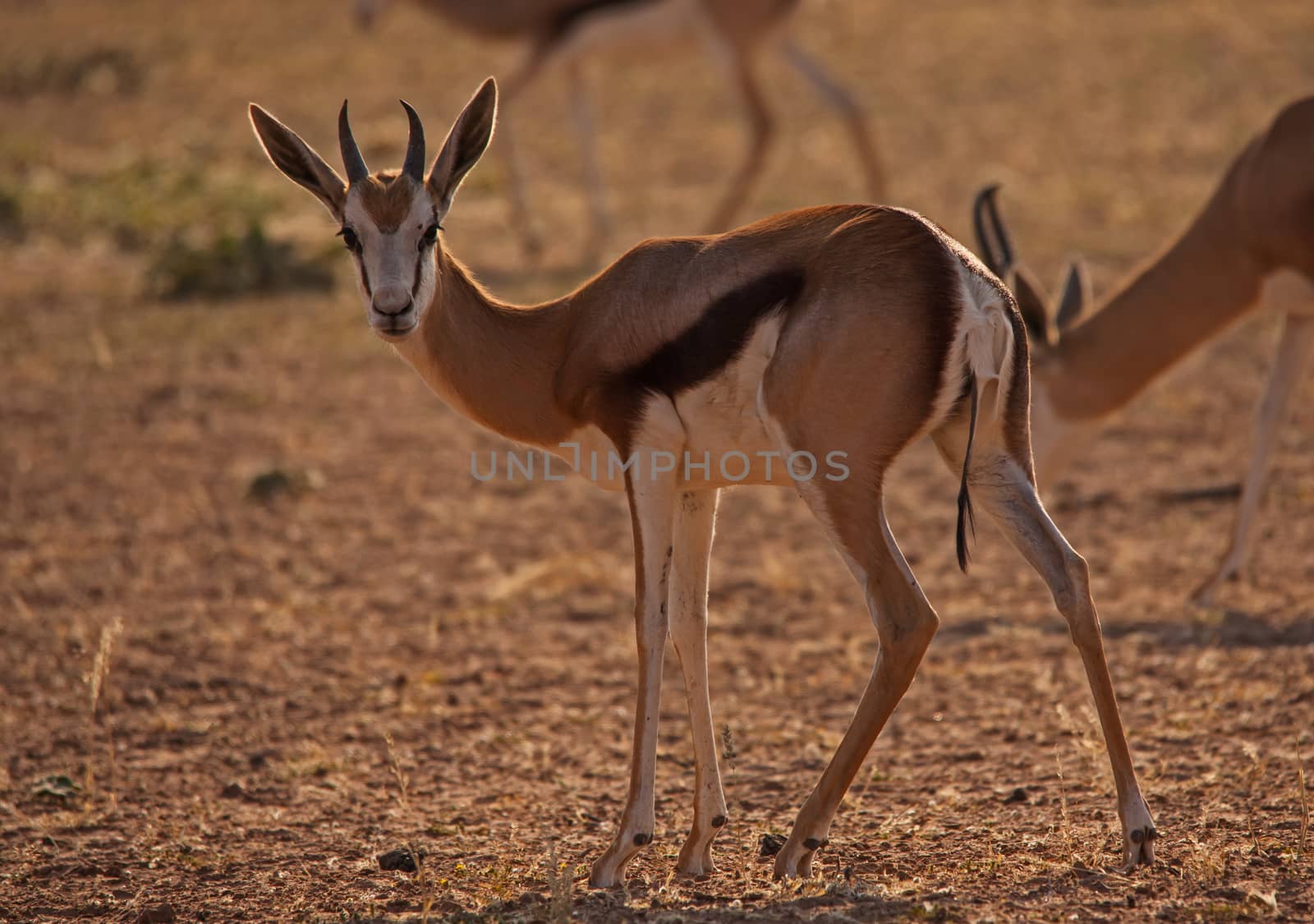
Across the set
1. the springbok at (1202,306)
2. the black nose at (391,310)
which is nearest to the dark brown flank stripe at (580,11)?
the springbok at (1202,306)

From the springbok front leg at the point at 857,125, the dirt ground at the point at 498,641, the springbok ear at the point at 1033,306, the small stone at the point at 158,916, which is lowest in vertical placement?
the small stone at the point at 158,916

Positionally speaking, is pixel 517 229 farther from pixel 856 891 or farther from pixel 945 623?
pixel 856 891

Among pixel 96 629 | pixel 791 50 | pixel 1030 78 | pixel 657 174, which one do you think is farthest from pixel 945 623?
pixel 1030 78

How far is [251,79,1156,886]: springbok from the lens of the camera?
439 cm

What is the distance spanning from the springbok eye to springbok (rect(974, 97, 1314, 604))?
3388 mm

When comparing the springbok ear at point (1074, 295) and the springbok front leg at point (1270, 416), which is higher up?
the springbok ear at point (1074, 295)

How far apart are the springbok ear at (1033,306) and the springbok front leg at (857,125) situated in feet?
22.1

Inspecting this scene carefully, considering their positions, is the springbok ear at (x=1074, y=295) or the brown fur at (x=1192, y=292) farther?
the springbok ear at (x=1074, y=295)

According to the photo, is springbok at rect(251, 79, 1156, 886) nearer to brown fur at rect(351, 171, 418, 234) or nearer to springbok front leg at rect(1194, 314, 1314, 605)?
brown fur at rect(351, 171, 418, 234)

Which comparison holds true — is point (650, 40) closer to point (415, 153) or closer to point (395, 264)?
point (415, 153)

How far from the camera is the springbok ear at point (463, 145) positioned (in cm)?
486

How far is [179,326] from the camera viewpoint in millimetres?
12039

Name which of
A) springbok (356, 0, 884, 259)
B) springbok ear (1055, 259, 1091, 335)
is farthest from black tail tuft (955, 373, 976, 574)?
springbok (356, 0, 884, 259)

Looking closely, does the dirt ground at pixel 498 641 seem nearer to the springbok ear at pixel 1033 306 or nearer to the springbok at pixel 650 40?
the springbok at pixel 650 40
